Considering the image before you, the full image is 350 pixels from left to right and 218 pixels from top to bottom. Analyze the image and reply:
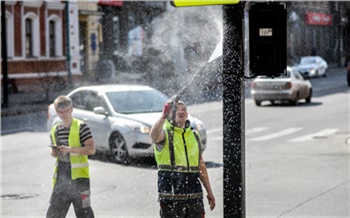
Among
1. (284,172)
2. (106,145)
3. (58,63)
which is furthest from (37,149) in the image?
(58,63)

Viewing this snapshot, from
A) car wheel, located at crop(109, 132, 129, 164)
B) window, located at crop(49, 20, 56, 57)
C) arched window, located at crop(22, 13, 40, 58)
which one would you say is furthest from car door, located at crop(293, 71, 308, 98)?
car wheel, located at crop(109, 132, 129, 164)

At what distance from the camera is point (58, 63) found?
136ft

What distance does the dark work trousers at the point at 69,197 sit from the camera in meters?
8.23

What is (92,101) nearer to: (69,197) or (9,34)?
(69,197)

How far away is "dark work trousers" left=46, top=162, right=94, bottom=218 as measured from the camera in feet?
27.0

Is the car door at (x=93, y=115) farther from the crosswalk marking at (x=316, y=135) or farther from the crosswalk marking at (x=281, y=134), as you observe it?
the crosswalk marking at (x=316, y=135)

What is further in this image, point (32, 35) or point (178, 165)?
point (32, 35)

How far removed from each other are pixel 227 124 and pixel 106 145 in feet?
29.1

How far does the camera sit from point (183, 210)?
7.21 m

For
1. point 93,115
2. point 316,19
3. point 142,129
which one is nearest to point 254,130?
point 93,115

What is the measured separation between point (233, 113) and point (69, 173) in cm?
192

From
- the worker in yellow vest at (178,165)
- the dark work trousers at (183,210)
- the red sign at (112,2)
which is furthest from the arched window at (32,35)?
the dark work trousers at (183,210)

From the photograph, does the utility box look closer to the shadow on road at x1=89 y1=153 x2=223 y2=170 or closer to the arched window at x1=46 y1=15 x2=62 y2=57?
the shadow on road at x1=89 y1=153 x2=223 y2=170

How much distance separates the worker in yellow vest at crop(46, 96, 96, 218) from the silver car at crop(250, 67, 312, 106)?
72.0ft
